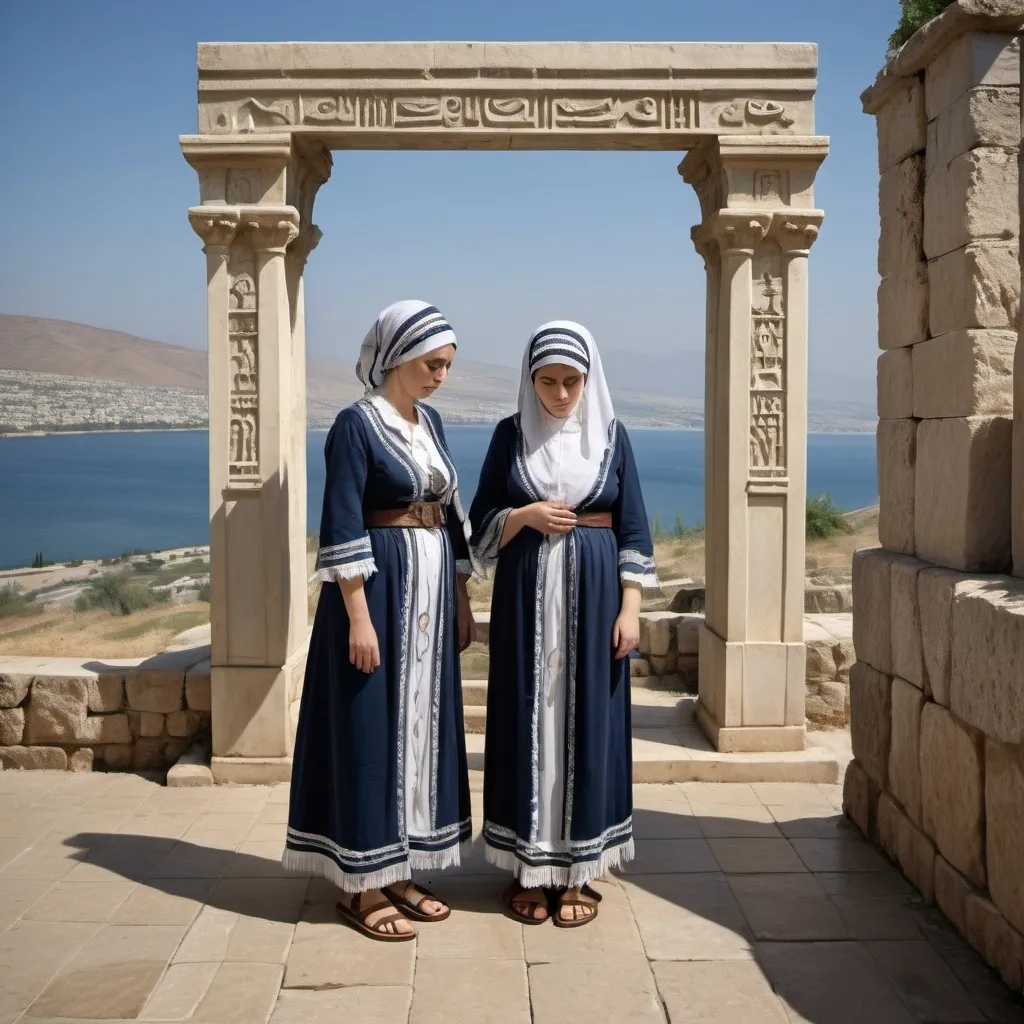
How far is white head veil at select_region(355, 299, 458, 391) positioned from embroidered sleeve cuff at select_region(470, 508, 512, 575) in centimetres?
64

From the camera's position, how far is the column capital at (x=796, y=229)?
17.6 ft

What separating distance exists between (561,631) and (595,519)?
16.5 inches

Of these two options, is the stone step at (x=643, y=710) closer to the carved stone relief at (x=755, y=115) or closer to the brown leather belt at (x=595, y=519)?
the brown leather belt at (x=595, y=519)

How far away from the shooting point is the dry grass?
10398 mm

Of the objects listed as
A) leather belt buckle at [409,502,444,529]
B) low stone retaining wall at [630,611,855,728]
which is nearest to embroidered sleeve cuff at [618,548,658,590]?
leather belt buckle at [409,502,444,529]

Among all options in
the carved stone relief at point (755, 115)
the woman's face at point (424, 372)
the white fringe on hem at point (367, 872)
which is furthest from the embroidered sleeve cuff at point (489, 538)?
the carved stone relief at point (755, 115)

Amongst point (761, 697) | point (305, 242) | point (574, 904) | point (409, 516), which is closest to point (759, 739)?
point (761, 697)

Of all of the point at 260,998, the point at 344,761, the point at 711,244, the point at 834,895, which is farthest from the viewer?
the point at 711,244

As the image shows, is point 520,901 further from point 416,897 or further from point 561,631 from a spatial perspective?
point 561,631

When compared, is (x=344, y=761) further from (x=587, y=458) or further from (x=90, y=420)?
(x=90, y=420)

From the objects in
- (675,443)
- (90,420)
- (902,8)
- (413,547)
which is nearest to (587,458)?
(413,547)

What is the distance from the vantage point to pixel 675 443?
139625 millimetres

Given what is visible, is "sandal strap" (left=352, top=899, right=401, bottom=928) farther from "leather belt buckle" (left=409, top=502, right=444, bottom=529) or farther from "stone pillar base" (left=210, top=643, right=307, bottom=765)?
"stone pillar base" (left=210, top=643, right=307, bottom=765)

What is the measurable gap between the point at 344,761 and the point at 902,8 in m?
10.5
